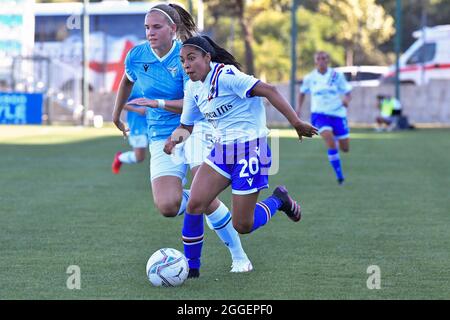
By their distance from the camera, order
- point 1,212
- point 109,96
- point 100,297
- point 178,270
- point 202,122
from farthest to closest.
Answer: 1. point 109,96
2. point 1,212
3. point 202,122
4. point 178,270
5. point 100,297

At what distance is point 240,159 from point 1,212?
219 inches

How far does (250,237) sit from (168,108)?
8.76 ft

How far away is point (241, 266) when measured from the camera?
8711mm

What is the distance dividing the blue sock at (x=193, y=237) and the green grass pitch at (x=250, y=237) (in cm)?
18

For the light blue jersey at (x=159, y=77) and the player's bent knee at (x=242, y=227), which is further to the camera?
the light blue jersey at (x=159, y=77)

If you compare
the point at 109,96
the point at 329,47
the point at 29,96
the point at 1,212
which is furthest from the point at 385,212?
the point at 329,47

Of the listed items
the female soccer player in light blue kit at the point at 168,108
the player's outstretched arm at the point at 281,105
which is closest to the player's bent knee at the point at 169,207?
the female soccer player in light blue kit at the point at 168,108

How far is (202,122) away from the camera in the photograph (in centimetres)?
894

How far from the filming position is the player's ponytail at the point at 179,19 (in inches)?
343

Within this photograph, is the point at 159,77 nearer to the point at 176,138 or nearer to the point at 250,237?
the point at 176,138

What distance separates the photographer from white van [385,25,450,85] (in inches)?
1944

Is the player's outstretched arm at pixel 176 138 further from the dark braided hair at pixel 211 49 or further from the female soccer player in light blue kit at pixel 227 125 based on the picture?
the dark braided hair at pixel 211 49

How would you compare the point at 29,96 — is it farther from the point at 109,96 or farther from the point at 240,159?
the point at 240,159
